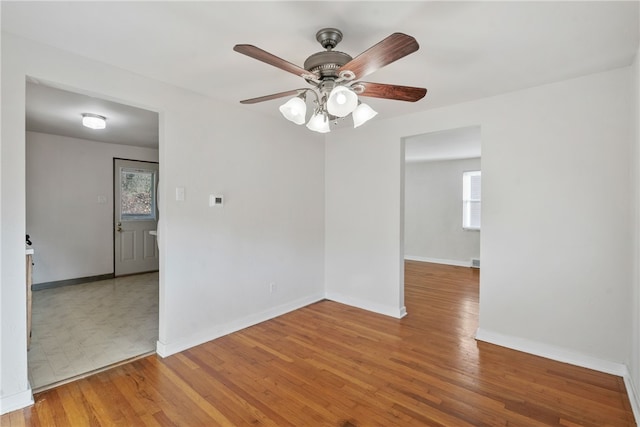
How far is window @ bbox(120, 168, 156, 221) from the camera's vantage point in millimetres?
5562

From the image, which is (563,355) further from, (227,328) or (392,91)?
(227,328)

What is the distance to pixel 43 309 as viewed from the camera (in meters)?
3.79

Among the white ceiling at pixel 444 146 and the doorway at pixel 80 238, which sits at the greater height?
the white ceiling at pixel 444 146

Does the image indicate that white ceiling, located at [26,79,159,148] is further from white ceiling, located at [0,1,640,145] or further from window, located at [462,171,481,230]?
window, located at [462,171,481,230]

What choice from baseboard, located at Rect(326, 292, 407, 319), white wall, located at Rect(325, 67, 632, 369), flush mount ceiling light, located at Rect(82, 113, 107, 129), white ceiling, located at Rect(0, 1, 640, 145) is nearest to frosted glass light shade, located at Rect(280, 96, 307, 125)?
white ceiling, located at Rect(0, 1, 640, 145)

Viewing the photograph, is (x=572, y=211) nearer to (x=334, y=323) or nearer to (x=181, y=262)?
(x=334, y=323)

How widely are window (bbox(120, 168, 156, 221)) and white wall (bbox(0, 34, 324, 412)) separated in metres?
3.53

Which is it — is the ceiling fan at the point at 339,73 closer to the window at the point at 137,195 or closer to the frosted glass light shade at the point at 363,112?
the frosted glass light shade at the point at 363,112

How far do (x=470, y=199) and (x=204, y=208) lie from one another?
5.79m

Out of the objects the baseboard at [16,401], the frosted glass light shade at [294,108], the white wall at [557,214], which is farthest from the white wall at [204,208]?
the white wall at [557,214]

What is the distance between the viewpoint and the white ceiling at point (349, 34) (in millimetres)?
1642

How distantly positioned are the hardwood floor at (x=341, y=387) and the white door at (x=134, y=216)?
3.66 meters

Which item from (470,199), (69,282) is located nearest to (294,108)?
(69,282)

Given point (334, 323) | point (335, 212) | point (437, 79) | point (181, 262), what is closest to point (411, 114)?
point (437, 79)
